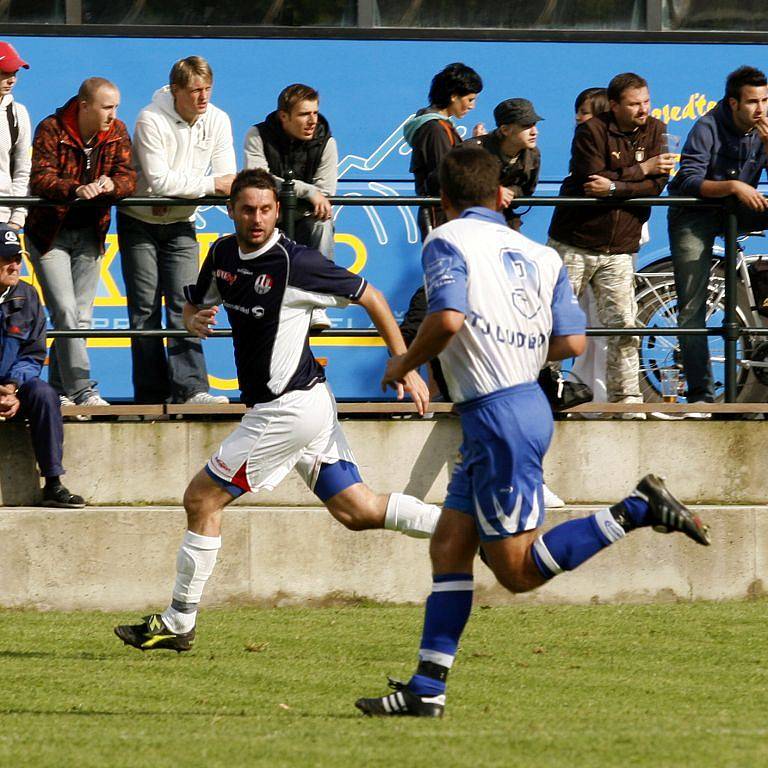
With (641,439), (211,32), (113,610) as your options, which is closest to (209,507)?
(113,610)

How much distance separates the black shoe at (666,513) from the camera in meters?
5.57

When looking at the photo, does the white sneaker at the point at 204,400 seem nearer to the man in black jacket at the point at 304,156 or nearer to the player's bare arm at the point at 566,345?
the man in black jacket at the point at 304,156

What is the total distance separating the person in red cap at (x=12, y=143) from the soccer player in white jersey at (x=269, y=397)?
222 centimetres

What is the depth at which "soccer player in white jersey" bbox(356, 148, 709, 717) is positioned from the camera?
555 centimetres

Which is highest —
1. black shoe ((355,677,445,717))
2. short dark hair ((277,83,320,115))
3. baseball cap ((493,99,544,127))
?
short dark hair ((277,83,320,115))

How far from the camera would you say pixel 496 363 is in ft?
18.4

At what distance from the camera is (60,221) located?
9.06 metres

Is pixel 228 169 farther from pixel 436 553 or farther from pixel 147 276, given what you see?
pixel 436 553

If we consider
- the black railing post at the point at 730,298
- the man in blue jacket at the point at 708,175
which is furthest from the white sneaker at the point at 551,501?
the black railing post at the point at 730,298

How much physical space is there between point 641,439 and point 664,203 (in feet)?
4.65

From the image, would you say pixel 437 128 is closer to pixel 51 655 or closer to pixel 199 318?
pixel 199 318

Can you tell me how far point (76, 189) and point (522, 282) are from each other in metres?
4.03

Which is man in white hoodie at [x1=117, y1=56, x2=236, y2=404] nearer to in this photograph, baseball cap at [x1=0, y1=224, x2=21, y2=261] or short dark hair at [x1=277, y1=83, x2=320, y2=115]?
short dark hair at [x1=277, y1=83, x2=320, y2=115]

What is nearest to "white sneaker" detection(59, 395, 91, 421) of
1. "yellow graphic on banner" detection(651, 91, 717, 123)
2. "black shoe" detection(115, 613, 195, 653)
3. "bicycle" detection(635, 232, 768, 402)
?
"black shoe" detection(115, 613, 195, 653)
